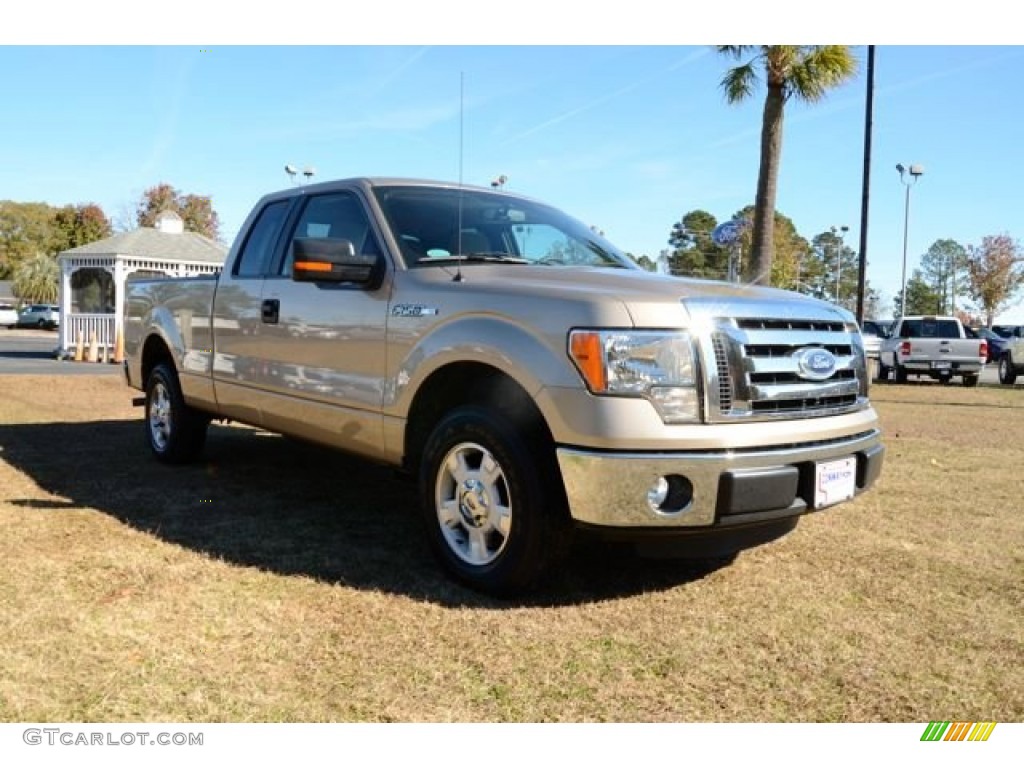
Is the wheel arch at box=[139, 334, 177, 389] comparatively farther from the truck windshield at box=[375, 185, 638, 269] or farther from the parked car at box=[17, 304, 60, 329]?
the parked car at box=[17, 304, 60, 329]

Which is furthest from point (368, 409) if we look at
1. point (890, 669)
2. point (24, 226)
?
point (24, 226)

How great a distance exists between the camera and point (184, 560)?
4.18 m

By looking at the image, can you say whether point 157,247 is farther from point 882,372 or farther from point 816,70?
point 882,372

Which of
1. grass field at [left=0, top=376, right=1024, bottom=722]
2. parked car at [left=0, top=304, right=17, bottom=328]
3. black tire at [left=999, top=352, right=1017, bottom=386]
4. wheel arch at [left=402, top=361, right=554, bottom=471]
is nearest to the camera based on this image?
grass field at [left=0, top=376, right=1024, bottom=722]

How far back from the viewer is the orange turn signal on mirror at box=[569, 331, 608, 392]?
3320 mm

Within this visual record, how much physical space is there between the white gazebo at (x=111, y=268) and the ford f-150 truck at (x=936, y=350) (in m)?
17.3

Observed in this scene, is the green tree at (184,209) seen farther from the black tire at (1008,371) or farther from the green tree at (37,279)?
the black tire at (1008,371)

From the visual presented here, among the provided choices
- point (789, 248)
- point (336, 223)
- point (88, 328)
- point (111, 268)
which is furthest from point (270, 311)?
point (789, 248)

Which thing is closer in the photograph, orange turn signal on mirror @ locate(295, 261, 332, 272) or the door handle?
orange turn signal on mirror @ locate(295, 261, 332, 272)

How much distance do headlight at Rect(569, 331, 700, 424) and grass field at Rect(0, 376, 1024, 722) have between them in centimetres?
91

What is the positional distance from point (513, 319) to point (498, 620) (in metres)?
1.22

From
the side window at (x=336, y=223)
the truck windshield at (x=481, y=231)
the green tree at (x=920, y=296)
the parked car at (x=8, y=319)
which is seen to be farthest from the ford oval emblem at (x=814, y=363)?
the green tree at (x=920, y=296)

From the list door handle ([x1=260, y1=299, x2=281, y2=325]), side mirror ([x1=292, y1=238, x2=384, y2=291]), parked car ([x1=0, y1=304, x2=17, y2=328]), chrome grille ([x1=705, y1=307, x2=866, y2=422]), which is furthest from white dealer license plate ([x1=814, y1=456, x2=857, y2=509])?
parked car ([x1=0, y1=304, x2=17, y2=328])

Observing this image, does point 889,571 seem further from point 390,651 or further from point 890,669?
point 390,651
